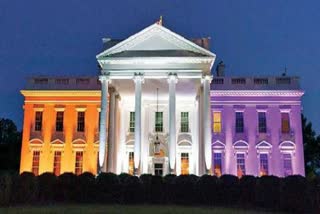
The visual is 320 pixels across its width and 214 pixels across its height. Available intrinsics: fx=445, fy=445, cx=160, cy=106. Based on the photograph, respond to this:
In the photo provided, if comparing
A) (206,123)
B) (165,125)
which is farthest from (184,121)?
(206,123)

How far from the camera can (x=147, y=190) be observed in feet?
76.1

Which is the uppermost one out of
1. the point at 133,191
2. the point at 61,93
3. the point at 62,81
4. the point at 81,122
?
the point at 62,81

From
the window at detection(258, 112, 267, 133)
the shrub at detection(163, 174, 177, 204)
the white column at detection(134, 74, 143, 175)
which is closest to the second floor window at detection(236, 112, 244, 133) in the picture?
the window at detection(258, 112, 267, 133)

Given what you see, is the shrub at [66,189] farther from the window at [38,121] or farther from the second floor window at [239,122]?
the second floor window at [239,122]

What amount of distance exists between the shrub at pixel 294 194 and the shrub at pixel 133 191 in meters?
7.14

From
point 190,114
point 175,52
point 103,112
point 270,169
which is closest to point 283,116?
point 270,169

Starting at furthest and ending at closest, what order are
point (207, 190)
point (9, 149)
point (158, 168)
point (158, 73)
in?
point (9, 149), point (158, 168), point (158, 73), point (207, 190)

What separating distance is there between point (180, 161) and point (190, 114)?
394cm

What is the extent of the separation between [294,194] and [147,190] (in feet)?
24.3

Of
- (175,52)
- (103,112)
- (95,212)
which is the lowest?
(95,212)

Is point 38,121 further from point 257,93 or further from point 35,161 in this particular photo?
point 257,93

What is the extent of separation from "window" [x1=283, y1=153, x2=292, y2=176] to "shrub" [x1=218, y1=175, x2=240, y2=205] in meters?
14.2

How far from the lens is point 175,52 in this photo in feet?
101

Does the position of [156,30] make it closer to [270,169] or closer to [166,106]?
[166,106]
